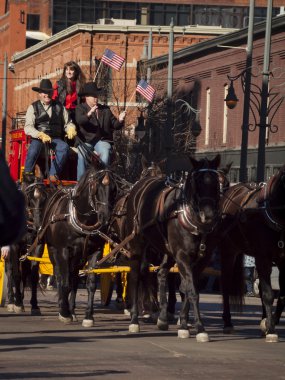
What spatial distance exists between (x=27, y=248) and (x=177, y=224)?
551 cm

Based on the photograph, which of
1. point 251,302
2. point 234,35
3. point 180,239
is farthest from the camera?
point 234,35

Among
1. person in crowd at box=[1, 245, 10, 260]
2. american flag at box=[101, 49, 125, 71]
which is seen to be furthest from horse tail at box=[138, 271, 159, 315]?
american flag at box=[101, 49, 125, 71]

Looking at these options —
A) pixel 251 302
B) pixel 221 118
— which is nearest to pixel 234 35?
pixel 221 118

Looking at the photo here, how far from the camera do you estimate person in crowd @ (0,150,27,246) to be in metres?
6.01

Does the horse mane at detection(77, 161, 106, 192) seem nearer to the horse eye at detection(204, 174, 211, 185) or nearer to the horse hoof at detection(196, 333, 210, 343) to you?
→ the horse eye at detection(204, 174, 211, 185)

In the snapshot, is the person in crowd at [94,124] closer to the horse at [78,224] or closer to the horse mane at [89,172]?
the horse at [78,224]

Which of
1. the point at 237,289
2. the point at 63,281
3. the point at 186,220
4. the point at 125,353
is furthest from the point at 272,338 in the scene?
the point at 63,281

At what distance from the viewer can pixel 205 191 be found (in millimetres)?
15969

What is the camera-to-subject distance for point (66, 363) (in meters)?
13.0

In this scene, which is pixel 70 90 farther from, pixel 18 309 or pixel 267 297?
pixel 267 297

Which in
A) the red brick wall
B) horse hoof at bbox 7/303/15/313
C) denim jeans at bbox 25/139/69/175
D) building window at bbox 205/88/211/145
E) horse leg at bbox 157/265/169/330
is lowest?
horse hoof at bbox 7/303/15/313

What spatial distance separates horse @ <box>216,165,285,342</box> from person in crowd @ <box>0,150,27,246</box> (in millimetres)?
10410

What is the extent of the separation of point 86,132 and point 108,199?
9.82 ft

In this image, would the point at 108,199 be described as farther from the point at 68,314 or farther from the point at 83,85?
the point at 83,85
